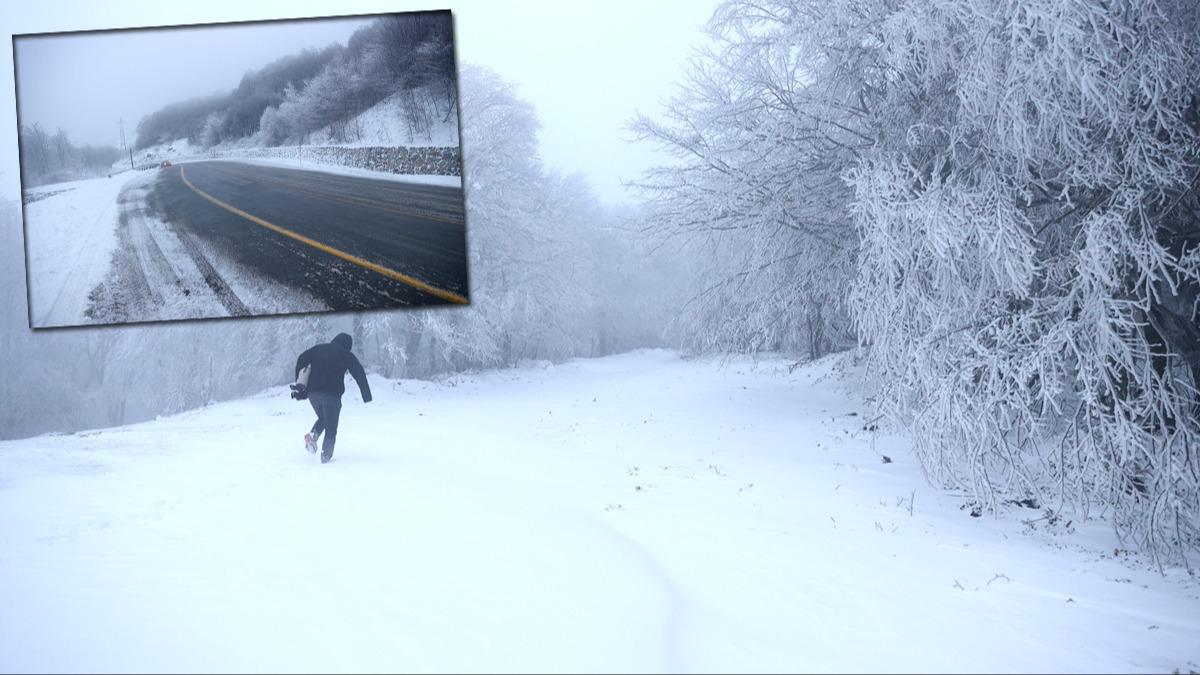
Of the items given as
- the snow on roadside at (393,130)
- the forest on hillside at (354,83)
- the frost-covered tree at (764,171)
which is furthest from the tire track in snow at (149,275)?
the frost-covered tree at (764,171)

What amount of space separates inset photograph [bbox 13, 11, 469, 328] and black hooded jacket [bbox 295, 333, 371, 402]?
2.04 feet

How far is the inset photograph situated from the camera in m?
6.36

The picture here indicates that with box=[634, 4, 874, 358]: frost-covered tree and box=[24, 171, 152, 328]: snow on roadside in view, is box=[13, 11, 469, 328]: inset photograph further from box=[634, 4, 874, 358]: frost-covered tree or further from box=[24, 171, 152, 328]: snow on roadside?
box=[634, 4, 874, 358]: frost-covered tree

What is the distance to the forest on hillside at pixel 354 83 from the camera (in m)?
6.73

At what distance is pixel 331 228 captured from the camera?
675 cm

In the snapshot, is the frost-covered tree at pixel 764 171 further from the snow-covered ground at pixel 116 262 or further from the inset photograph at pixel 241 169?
the snow-covered ground at pixel 116 262

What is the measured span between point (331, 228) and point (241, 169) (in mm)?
905

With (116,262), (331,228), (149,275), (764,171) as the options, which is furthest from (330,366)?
(764,171)

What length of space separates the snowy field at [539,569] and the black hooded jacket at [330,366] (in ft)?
2.27

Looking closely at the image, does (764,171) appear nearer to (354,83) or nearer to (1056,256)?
(1056,256)

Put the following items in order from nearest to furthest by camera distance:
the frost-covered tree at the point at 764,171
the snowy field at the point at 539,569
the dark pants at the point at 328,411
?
the snowy field at the point at 539,569, the dark pants at the point at 328,411, the frost-covered tree at the point at 764,171

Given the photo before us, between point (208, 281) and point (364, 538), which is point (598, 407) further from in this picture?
point (364, 538)

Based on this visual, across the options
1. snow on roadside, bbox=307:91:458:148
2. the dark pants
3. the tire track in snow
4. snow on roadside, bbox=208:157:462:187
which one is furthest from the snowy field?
snow on roadside, bbox=307:91:458:148

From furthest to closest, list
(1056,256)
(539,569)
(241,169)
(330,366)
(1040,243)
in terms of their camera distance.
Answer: (330,366) < (241,169) < (1040,243) < (1056,256) < (539,569)
